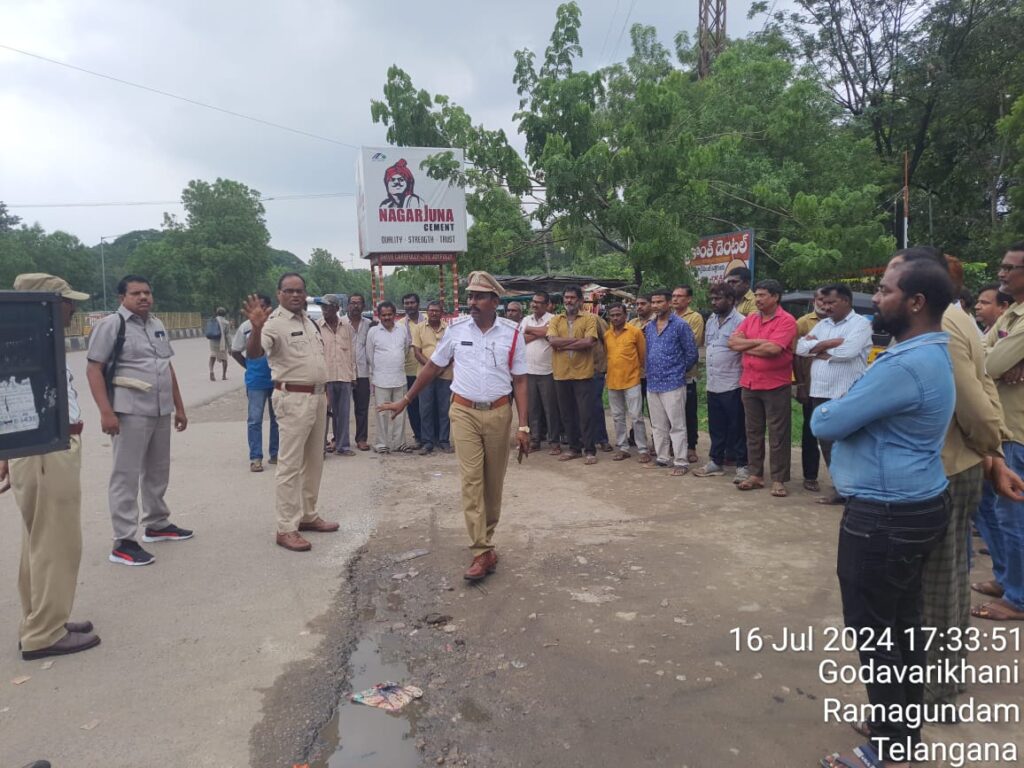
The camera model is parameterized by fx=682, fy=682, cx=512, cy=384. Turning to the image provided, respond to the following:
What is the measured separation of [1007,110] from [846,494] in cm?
2560

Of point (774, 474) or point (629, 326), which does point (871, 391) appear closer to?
point (774, 474)

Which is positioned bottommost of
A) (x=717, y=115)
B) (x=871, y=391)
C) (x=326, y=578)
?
(x=326, y=578)

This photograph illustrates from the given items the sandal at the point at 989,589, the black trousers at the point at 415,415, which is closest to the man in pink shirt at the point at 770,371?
the sandal at the point at 989,589

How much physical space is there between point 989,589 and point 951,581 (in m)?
1.83

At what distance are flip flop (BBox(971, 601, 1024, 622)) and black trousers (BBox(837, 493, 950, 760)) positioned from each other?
5.51 feet

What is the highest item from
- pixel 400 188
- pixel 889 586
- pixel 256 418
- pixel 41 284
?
pixel 400 188

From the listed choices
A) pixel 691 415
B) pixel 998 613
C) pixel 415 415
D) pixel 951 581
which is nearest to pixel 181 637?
pixel 951 581

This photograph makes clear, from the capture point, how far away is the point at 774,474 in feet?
21.4

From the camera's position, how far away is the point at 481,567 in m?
4.58

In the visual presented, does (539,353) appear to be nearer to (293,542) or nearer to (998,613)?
(293,542)

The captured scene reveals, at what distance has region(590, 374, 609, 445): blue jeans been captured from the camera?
8219 millimetres

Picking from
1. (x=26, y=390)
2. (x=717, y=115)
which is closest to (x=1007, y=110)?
(x=717, y=115)

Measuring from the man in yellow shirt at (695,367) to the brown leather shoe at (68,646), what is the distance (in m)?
5.86

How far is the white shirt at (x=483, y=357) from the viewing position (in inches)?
187
